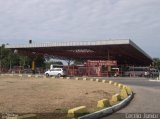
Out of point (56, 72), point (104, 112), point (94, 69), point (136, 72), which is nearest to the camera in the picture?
point (104, 112)

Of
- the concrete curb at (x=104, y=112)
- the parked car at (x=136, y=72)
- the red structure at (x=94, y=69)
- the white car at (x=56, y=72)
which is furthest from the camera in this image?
the parked car at (x=136, y=72)

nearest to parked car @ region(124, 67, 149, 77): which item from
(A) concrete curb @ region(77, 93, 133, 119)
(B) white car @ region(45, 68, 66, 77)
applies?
(B) white car @ region(45, 68, 66, 77)

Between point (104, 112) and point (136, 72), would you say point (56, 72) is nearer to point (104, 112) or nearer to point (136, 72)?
point (136, 72)

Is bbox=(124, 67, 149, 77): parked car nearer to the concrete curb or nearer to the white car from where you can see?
the white car

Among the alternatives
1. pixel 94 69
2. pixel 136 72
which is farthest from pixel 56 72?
pixel 136 72

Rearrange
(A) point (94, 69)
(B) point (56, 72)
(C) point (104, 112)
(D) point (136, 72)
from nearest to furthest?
(C) point (104, 112) < (B) point (56, 72) < (A) point (94, 69) < (D) point (136, 72)

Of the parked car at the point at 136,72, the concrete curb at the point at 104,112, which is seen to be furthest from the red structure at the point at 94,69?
the concrete curb at the point at 104,112

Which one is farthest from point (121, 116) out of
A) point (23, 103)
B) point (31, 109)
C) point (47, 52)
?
point (47, 52)

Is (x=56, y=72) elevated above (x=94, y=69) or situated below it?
below

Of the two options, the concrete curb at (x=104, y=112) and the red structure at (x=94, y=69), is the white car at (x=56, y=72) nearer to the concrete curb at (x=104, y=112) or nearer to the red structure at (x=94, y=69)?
the red structure at (x=94, y=69)

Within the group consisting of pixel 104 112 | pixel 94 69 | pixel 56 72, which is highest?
pixel 94 69

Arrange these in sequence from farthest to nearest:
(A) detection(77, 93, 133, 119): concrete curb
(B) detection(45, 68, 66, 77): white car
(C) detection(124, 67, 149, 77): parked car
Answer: (C) detection(124, 67, 149, 77): parked car
(B) detection(45, 68, 66, 77): white car
(A) detection(77, 93, 133, 119): concrete curb

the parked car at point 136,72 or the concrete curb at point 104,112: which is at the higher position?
the parked car at point 136,72

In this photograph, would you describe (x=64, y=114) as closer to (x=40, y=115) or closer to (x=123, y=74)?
(x=40, y=115)
